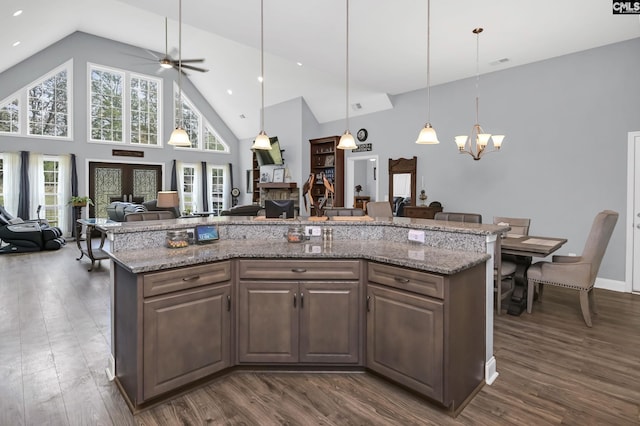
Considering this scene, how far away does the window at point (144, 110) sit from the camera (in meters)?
9.91

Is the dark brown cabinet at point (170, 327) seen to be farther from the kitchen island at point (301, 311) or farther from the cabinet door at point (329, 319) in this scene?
the cabinet door at point (329, 319)

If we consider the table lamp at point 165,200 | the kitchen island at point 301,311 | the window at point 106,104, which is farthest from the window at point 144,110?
the kitchen island at point 301,311

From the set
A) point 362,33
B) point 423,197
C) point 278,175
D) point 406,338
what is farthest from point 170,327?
point 278,175

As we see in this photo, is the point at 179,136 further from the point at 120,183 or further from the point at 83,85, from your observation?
the point at 83,85

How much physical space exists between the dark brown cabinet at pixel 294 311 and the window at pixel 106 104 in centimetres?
926

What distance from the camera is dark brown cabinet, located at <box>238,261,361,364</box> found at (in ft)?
7.79

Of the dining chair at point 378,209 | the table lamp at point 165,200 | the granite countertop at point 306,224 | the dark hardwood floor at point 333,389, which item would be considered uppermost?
the table lamp at point 165,200

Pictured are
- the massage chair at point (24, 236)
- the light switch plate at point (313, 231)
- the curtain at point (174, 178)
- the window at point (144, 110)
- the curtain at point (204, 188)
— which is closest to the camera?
the light switch plate at point (313, 231)

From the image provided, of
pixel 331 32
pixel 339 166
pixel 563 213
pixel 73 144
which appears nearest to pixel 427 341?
pixel 331 32

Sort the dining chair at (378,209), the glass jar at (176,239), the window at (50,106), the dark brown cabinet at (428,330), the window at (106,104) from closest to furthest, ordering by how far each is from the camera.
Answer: the dark brown cabinet at (428,330) < the glass jar at (176,239) < the dining chair at (378,209) < the window at (50,106) < the window at (106,104)

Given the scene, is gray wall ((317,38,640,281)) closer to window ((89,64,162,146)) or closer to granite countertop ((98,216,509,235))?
granite countertop ((98,216,509,235))

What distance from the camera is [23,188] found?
8227 millimetres

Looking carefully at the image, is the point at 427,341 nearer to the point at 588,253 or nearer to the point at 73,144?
the point at 588,253

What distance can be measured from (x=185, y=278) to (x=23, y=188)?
28.8ft
